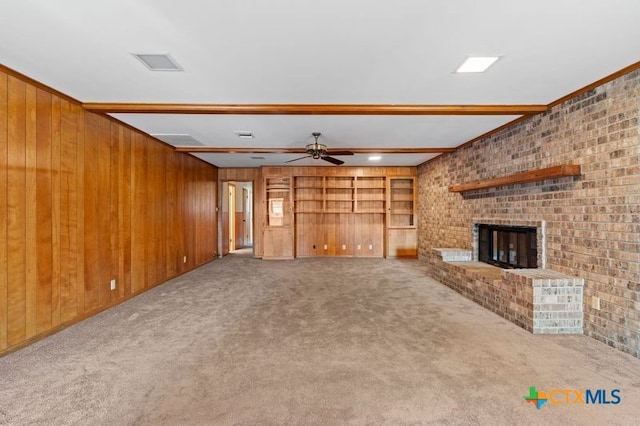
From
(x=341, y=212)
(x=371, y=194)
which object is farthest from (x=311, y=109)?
(x=371, y=194)

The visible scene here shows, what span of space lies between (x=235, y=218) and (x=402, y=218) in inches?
213

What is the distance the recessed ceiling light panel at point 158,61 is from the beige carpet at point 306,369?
251cm

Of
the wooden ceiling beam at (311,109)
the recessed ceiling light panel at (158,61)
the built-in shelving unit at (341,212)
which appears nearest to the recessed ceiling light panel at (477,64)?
the wooden ceiling beam at (311,109)

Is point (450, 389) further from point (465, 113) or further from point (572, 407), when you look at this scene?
point (465, 113)

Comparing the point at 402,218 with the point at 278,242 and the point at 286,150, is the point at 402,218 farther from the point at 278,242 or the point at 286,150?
the point at 286,150

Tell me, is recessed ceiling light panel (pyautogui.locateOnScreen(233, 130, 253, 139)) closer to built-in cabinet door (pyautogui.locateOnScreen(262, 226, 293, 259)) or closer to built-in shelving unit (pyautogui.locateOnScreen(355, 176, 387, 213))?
built-in cabinet door (pyautogui.locateOnScreen(262, 226, 293, 259))

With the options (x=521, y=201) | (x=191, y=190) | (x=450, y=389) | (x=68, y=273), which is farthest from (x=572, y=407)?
(x=191, y=190)

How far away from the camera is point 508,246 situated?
4.29m

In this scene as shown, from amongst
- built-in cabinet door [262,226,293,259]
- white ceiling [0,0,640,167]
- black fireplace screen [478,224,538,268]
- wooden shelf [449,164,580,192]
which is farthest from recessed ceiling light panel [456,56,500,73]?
built-in cabinet door [262,226,293,259]

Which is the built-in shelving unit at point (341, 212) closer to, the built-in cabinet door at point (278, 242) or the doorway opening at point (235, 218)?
the built-in cabinet door at point (278, 242)

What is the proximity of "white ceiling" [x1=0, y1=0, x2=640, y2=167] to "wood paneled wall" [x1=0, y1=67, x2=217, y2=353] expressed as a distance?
1.41ft

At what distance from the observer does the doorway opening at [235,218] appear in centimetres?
828

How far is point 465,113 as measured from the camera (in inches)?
136

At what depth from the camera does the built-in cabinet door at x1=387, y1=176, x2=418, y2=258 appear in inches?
304
